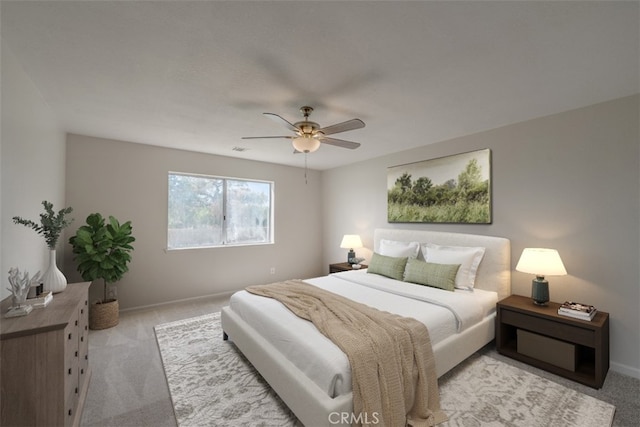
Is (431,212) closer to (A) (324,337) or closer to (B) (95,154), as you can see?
(A) (324,337)

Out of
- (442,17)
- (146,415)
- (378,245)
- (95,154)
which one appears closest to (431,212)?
(378,245)

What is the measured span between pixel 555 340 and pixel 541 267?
656 millimetres

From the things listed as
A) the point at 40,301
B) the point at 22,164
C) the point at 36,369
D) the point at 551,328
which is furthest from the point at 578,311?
the point at 22,164

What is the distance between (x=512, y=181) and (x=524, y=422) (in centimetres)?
238

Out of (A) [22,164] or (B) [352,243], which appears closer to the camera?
(A) [22,164]

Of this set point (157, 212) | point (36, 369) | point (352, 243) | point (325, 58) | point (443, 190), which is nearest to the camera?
point (36, 369)

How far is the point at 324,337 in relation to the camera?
1909 mm

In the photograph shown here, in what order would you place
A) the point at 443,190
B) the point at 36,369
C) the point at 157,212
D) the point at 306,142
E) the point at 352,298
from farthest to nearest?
the point at 157,212
the point at 443,190
the point at 352,298
the point at 306,142
the point at 36,369

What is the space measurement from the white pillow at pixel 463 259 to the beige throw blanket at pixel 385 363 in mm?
1344

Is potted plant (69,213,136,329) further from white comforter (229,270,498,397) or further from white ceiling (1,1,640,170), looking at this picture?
white comforter (229,270,498,397)

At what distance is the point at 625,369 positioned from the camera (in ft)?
7.88

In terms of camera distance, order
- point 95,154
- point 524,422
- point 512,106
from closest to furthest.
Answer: point 524,422, point 512,106, point 95,154

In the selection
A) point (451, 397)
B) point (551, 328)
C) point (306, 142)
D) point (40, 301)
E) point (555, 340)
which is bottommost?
point (451, 397)

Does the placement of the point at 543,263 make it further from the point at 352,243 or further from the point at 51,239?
the point at 51,239
